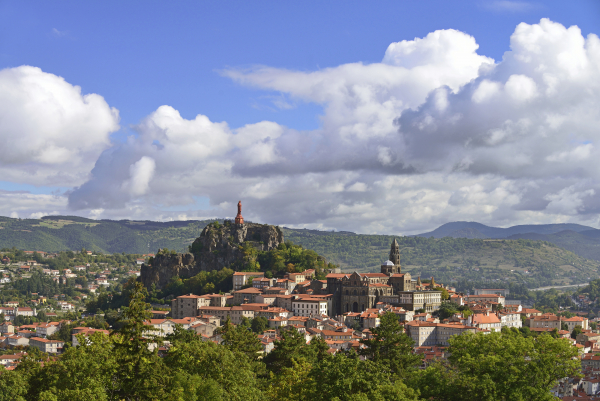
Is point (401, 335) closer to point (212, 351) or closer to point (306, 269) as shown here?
point (212, 351)

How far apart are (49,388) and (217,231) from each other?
328 ft

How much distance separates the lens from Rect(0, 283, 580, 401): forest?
40.0 metres

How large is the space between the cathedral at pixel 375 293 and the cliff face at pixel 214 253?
92.4ft

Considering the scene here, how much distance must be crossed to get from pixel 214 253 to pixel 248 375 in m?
94.6

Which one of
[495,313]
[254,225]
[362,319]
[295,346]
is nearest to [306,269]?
[254,225]

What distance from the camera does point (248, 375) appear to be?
49875 mm

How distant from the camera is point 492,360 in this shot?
4438cm

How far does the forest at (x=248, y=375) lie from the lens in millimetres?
40031

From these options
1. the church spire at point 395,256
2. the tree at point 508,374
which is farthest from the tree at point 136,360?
the church spire at point 395,256

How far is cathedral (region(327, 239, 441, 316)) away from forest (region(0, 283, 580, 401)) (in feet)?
196

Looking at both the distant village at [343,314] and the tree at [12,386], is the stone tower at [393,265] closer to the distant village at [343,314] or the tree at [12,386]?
the distant village at [343,314]

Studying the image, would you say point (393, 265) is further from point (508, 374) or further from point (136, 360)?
point (136, 360)

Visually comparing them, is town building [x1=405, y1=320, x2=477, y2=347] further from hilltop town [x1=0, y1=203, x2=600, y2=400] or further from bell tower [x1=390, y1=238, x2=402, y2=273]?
bell tower [x1=390, y1=238, x2=402, y2=273]

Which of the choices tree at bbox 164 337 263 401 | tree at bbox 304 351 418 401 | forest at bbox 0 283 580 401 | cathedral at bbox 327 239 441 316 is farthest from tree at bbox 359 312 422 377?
cathedral at bbox 327 239 441 316
